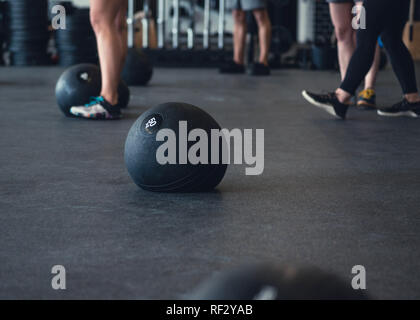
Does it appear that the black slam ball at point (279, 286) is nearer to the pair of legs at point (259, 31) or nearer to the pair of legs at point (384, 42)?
the pair of legs at point (384, 42)

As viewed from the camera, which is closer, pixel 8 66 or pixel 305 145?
pixel 305 145

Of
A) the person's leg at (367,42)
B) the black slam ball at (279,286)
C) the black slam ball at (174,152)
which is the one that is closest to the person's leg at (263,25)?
the person's leg at (367,42)

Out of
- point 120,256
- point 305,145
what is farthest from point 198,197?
point 305,145

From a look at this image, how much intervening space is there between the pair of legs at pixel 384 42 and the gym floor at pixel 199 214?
26 cm

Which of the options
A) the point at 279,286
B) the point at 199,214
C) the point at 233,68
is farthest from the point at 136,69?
the point at 279,286

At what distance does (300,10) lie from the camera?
15391mm

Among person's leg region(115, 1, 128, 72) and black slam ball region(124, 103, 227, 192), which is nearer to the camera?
black slam ball region(124, 103, 227, 192)

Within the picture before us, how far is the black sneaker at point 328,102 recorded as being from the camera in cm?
354

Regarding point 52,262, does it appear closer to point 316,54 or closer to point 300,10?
point 316,54

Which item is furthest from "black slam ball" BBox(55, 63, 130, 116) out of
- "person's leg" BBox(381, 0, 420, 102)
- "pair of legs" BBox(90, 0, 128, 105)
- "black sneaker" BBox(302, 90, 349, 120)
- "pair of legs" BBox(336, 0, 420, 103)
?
"person's leg" BBox(381, 0, 420, 102)

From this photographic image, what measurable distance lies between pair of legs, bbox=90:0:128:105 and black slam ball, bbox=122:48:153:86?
6.68 ft

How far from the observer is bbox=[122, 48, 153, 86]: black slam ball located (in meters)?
5.45

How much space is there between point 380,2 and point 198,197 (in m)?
1.86

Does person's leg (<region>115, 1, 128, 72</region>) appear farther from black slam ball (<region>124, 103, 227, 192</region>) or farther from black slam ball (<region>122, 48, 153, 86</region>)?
black slam ball (<region>122, 48, 153, 86</region>)
